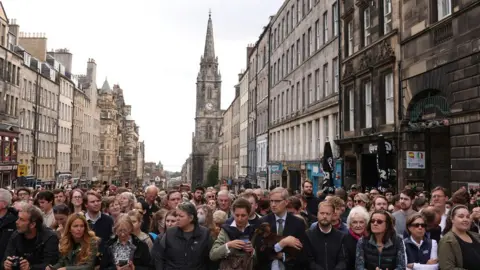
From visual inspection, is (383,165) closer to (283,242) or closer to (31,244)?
(283,242)

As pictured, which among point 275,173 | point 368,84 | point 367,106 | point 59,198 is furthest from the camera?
point 275,173

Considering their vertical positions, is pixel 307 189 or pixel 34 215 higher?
pixel 307 189

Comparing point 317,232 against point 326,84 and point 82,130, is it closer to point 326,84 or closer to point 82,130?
point 326,84

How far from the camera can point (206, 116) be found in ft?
422

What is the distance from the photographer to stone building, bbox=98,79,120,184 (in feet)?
265

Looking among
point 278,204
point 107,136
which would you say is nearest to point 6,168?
Answer: point 278,204

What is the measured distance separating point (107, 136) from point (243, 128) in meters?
28.6

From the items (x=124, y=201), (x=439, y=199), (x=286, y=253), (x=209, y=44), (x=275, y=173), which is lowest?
(x=286, y=253)

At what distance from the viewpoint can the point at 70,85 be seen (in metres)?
61.7

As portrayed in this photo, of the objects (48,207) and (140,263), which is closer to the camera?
(140,263)

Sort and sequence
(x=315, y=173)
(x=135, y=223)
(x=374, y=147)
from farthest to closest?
(x=315, y=173)
(x=374, y=147)
(x=135, y=223)

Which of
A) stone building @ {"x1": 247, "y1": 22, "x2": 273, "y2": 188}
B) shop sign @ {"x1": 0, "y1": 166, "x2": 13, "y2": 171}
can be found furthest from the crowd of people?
stone building @ {"x1": 247, "y1": 22, "x2": 273, "y2": 188}

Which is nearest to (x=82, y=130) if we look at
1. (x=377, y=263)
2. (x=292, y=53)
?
(x=292, y=53)

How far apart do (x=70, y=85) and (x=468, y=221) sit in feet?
201
